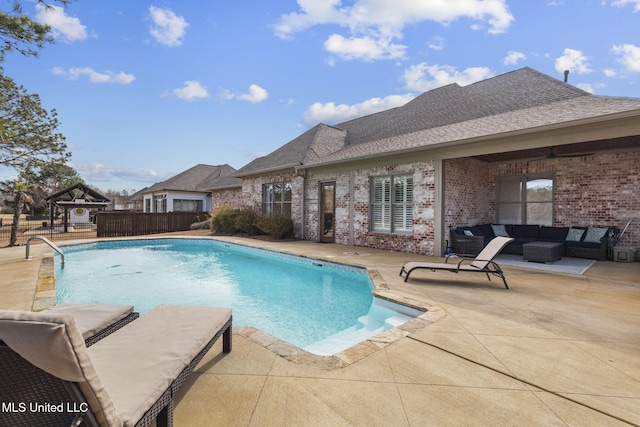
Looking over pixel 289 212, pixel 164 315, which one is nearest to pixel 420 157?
pixel 289 212

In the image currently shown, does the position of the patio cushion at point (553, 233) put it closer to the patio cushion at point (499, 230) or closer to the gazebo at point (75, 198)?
the patio cushion at point (499, 230)

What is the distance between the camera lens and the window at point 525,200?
31.9ft

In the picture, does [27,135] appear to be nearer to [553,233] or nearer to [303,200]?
[303,200]

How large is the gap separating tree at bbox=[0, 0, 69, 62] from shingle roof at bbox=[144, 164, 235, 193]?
620 inches

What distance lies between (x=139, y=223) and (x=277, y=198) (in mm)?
8038

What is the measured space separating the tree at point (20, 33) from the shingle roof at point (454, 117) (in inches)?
317

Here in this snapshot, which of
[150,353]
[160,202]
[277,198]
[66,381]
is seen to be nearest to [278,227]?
[277,198]

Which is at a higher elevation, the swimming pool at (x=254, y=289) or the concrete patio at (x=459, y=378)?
the concrete patio at (x=459, y=378)

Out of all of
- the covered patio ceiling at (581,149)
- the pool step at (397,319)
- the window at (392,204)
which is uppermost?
the covered patio ceiling at (581,149)

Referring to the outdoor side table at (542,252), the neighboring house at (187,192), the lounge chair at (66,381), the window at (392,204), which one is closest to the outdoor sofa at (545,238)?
the outdoor side table at (542,252)

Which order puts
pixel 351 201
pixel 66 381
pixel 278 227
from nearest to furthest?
pixel 66 381 → pixel 351 201 → pixel 278 227

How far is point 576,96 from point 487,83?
3857 millimetres

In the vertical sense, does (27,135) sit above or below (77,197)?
above

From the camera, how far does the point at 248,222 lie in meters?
14.8
